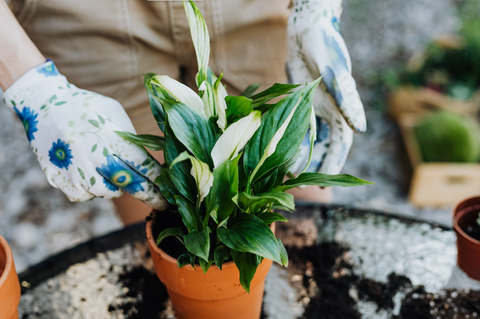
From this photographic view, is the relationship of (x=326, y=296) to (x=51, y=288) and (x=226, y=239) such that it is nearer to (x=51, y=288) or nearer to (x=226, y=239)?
(x=226, y=239)

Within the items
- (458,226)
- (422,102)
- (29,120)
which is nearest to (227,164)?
(29,120)

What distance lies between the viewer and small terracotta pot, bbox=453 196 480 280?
64cm

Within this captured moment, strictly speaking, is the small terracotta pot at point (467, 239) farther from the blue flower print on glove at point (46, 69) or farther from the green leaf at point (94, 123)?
the blue flower print on glove at point (46, 69)

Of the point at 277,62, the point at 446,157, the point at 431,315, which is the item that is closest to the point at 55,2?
the point at 277,62

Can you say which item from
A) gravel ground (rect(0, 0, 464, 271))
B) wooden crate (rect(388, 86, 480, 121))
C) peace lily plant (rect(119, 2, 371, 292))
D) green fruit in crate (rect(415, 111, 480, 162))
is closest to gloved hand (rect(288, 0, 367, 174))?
peace lily plant (rect(119, 2, 371, 292))

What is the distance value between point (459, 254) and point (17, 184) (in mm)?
1766

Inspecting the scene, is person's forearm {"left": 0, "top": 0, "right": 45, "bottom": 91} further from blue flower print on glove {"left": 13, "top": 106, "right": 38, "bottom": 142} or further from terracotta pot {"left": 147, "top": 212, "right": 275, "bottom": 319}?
terracotta pot {"left": 147, "top": 212, "right": 275, "bottom": 319}

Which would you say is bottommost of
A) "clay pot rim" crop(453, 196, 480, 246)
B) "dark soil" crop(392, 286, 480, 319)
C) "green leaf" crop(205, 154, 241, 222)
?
"dark soil" crop(392, 286, 480, 319)

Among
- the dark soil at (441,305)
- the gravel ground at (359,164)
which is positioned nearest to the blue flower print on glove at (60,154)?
the dark soil at (441,305)

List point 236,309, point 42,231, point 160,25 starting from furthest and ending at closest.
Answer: point 42,231 → point 160,25 → point 236,309

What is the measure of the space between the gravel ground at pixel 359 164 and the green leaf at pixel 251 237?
4.05 ft

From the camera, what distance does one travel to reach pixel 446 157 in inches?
66.7

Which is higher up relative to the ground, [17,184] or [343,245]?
[343,245]

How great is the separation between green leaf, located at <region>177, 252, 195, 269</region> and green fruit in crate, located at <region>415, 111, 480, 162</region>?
1506 mm
